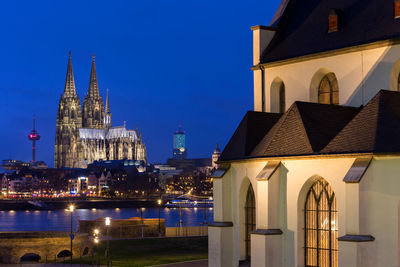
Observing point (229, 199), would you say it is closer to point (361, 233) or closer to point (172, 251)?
point (361, 233)

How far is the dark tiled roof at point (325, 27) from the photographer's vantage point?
32.3 meters

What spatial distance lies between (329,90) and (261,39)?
5.25 metres

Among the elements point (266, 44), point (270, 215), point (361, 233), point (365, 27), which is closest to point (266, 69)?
point (266, 44)

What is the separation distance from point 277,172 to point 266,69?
779 centimetres

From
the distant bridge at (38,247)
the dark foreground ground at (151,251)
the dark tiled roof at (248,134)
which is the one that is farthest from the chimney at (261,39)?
the distant bridge at (38,247)

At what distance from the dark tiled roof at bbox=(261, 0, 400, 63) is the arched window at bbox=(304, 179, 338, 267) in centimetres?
690

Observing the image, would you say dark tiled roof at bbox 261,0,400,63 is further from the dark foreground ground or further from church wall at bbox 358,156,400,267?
the dark foreground ground

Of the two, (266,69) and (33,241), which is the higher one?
(266,69)

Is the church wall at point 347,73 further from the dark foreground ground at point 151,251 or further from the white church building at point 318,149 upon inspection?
the dark foreground ground at point 151,251

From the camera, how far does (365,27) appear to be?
108 ft

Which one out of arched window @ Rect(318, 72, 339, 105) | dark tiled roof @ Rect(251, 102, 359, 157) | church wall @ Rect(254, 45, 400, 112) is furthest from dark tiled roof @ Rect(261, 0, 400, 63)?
dark tiled roof @ Rect(251, 102, 359, 157)

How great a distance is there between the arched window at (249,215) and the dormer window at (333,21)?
26.3ft

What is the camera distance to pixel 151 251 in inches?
2030

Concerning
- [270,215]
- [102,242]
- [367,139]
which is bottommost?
[102,242]
